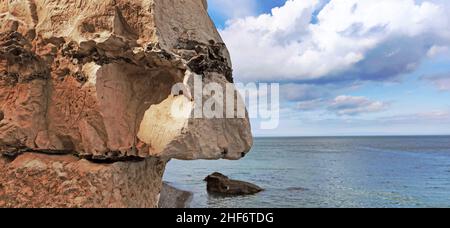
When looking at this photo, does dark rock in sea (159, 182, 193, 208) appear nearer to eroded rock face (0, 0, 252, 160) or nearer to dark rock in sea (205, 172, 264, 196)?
dark rock in sea (205, 172, 264, 196)

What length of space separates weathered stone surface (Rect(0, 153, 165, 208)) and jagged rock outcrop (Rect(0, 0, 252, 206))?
2.9 inches

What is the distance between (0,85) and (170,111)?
279 centimetres

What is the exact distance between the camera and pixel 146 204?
5801 millimetres

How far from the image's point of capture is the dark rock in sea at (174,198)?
14894mm

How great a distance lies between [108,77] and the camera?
4945 millimetres

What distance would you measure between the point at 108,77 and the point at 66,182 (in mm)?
1639

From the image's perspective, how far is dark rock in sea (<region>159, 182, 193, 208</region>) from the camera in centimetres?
1489

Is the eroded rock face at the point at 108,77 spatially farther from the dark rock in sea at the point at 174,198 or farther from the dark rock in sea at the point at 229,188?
the dark rock in sea at the point at 229,188

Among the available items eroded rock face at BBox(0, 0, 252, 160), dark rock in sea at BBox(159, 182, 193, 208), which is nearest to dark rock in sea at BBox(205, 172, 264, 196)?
dark rock in sea at BBox(159, 182, 193, 208)

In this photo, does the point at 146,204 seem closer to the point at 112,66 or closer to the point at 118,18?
the point at 112,66

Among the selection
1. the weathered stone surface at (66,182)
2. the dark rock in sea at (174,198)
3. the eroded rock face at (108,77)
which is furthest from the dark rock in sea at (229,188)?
the eroded rock face at (108,77)

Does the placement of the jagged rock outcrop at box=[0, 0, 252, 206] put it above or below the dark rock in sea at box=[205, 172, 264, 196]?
above

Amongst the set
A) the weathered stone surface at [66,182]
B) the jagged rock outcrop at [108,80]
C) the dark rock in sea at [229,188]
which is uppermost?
the jagged rock outcrop at [108,80]

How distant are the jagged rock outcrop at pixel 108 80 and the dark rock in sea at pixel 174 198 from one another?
31.2 ft
